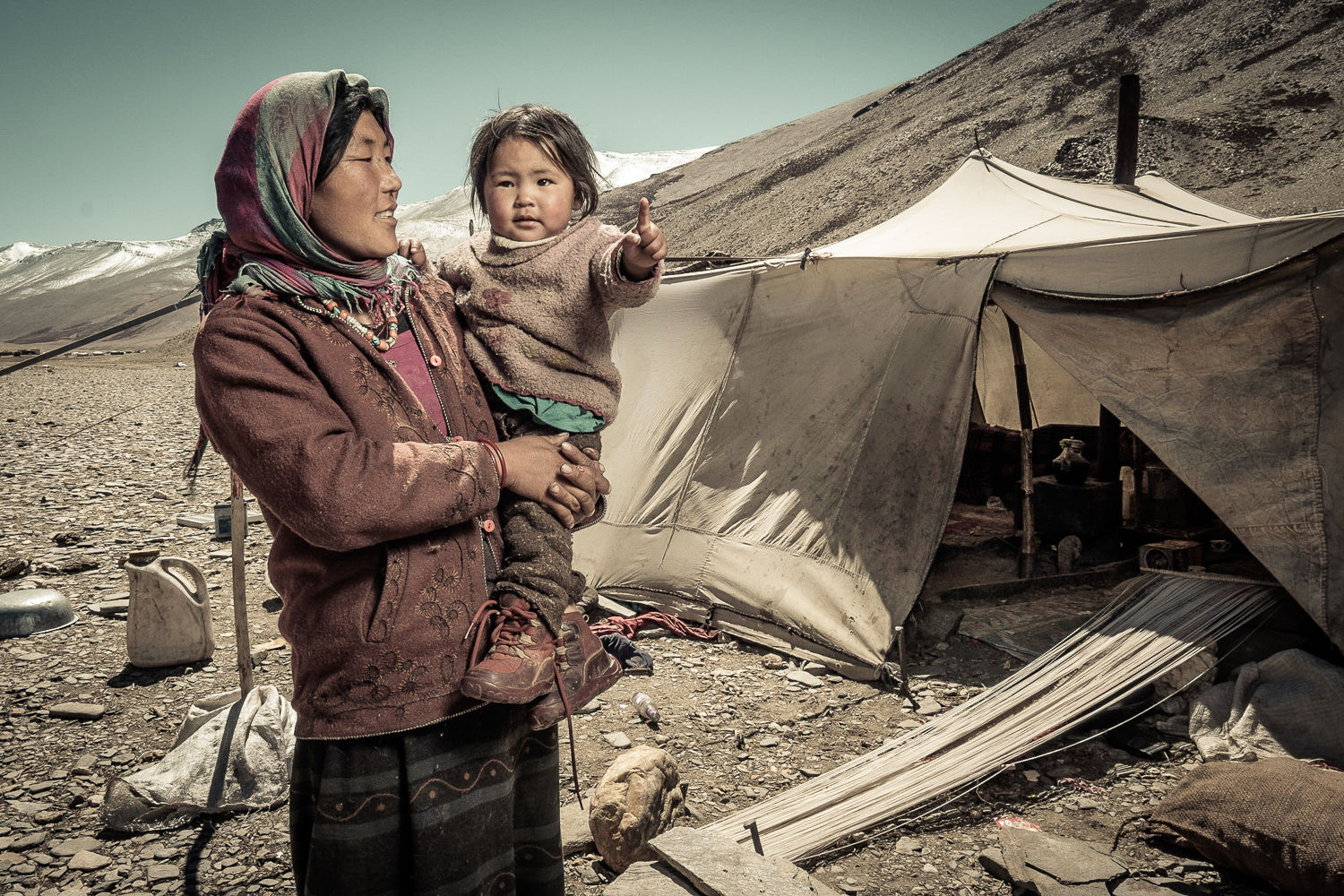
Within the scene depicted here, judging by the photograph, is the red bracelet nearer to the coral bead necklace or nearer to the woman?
the woman

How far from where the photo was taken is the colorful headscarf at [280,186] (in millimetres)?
1089

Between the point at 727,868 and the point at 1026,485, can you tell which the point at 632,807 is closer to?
the point at 727,868

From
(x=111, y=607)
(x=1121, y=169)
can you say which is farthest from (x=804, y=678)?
(x=1121, y=169)

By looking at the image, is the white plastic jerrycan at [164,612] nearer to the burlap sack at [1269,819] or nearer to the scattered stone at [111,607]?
the scattered stone at [111,607]

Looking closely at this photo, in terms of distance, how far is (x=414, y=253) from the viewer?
1.51m

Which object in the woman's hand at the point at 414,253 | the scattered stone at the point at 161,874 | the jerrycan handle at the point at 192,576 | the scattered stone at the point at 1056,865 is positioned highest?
the woman's hand at the point at 414,253

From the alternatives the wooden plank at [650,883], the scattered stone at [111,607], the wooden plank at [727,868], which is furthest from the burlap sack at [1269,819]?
the scattered stone at [111,607]

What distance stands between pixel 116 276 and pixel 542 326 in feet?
363

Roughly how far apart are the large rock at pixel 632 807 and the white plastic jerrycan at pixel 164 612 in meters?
2.57

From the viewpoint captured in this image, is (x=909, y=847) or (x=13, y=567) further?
(x=13, y=567)

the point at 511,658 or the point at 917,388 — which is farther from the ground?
the point at 917,388

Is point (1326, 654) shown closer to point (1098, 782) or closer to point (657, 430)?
point (1098, 782)

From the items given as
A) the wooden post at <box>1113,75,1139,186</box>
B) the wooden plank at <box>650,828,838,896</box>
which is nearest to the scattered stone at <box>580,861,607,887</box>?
the wooden plank at <box>650,828,838,896</box>

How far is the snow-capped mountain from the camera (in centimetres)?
6216
